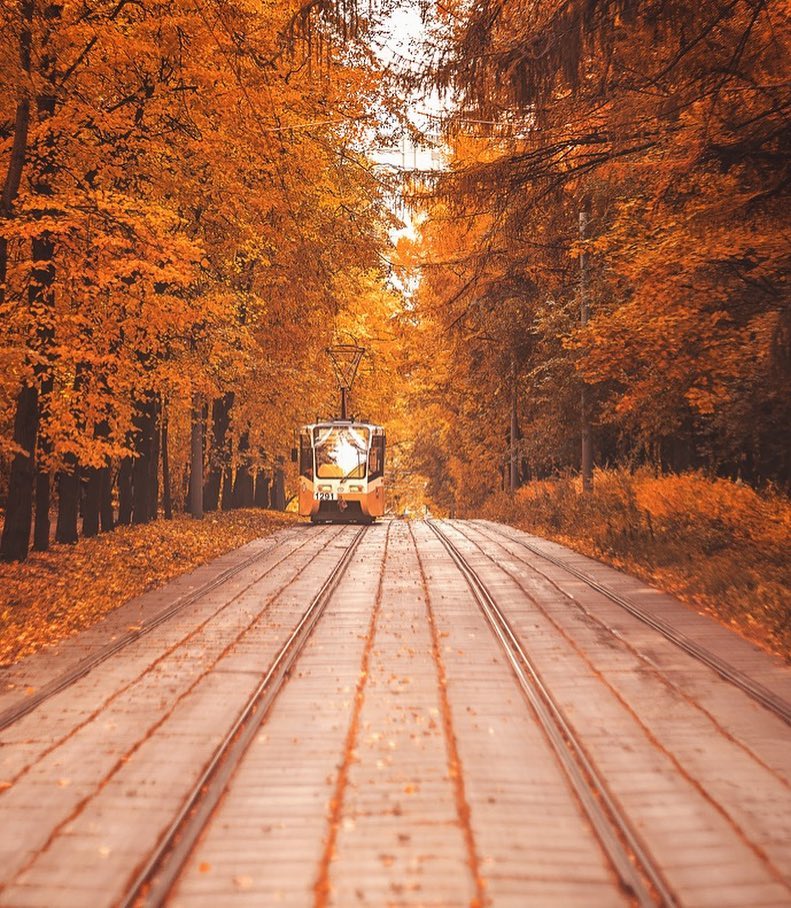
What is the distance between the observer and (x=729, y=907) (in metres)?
3.75

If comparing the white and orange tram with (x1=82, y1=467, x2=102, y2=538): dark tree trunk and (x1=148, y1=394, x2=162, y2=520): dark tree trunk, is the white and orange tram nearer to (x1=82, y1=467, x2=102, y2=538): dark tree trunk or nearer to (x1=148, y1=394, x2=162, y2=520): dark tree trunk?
(x1=148, y1=394, x2=162, y2=520): dark tree trunk

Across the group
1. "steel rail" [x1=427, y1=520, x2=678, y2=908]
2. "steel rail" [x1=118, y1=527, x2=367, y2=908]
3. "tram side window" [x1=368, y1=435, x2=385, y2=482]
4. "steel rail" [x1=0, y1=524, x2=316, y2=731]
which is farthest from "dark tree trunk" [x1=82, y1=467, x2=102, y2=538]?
"tram side window" [x1=368, y1=435, x2=385, y2=482]

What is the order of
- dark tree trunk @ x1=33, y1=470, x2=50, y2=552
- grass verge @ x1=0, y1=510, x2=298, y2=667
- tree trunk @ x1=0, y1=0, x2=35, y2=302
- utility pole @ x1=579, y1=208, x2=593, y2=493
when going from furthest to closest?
utility pole @ x1=579, y1=208, x2=593, y2=493, dark tree trunk @ x1=33, y1=470, x2=50, y2=552, tree trunk @ x1=0, y1=0, x2=35, y2=302, grass verge @ x1=0, y1=510, x2=298, y2=667

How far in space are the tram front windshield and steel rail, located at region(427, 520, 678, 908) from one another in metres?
19.3

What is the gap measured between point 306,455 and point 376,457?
209 cm

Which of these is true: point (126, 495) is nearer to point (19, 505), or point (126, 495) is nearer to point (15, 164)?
point (19, 505)

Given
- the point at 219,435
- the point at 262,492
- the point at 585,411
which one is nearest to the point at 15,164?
the point at 585,411

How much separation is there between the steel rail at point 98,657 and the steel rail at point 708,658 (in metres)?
5.25

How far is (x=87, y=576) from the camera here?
13.1m

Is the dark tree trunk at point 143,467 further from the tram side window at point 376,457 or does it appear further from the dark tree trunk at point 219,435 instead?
the tram side window at point 376,457

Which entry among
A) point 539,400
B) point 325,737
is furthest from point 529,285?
point 325,737

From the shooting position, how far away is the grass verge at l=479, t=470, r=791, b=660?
1061 centimetres

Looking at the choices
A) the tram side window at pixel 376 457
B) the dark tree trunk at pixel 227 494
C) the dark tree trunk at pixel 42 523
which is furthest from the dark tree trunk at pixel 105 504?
the dark tree trunk at pixel 227 494

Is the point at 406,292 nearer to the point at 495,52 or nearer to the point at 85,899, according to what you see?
the point at 495,52
